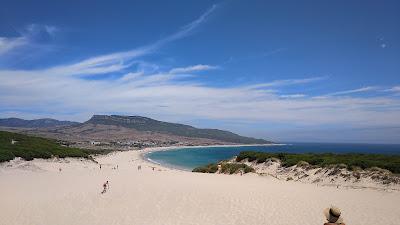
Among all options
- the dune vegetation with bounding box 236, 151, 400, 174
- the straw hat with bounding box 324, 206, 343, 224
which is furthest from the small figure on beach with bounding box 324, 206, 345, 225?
the dune vegetation with bounding box 236, 151, 400, 174

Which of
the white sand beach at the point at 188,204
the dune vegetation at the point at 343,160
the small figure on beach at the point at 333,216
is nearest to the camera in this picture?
the small figure on beach at the point at 333,216

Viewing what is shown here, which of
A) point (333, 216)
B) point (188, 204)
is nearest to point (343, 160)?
point (188, 204)

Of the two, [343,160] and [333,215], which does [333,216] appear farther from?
[343,160]

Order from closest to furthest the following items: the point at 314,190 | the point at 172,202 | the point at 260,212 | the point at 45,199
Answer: the point at 260,212 < the point at 172,202 < the point at 45,199 < the point at 314,190

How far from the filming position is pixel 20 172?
1331 inches

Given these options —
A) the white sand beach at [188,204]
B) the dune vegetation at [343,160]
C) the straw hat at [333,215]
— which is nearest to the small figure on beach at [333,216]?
the straw hat at [333,215]

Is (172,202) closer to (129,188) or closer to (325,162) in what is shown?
(129,188)

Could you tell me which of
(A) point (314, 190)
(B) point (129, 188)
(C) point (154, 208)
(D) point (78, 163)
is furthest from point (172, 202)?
(D) point (78, 163)

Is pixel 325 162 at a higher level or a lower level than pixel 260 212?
higher

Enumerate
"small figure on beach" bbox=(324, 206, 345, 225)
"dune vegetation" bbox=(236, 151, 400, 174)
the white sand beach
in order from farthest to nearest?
"dune vegetation" bbox=(236, 151, 400, 174) → the white sand beach → "small figure on beach" bbox=(324, 206, 345, 225)

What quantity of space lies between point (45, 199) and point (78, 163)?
30.0 m

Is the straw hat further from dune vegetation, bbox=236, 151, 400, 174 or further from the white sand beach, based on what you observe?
dune vegetation, bbox=236, 151, 400, 174

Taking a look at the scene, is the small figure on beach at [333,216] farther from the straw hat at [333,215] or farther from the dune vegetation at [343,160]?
the dune vegetation at [343,160]

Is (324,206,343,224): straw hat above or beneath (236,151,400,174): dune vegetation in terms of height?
beneath
